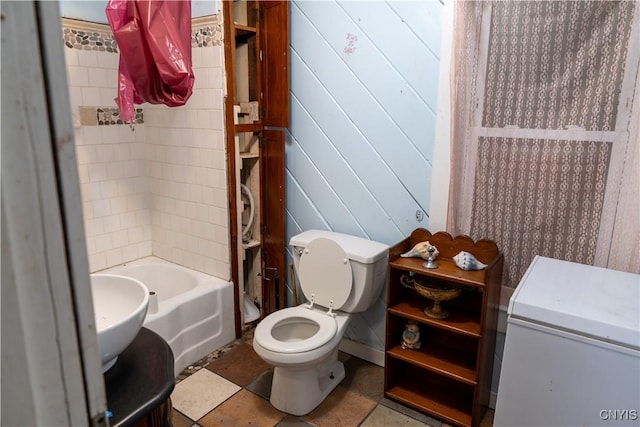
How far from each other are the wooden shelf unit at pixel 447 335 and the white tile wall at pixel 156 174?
113 cm

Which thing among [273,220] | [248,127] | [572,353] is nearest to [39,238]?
[572,353]

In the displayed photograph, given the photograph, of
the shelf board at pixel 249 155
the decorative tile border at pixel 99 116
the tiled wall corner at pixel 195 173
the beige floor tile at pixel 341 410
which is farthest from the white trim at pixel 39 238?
the decorative tile border at pixel 99 116

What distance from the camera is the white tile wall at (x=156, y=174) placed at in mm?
2598

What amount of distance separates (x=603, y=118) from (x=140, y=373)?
184cm

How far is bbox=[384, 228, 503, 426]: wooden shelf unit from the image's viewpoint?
200 centimetres

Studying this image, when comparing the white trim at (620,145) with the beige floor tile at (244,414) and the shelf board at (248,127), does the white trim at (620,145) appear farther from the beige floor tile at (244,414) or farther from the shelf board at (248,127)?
the shelf board at (248,127)

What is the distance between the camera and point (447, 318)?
212 cm

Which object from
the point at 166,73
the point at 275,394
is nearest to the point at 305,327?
the point at 275,394

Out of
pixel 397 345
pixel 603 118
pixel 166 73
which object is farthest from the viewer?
pixel 397 345

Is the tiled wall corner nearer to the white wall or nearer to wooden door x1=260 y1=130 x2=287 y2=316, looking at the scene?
wooden door x1=260 y1=130 x2=287 y2=316

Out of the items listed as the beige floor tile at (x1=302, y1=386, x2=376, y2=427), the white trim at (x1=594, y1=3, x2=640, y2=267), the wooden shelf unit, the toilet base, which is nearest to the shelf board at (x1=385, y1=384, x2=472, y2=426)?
the wooden shelf unit

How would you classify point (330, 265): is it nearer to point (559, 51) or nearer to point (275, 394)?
point (275, 394)

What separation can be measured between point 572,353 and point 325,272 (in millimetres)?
1254

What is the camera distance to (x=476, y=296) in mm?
2180
